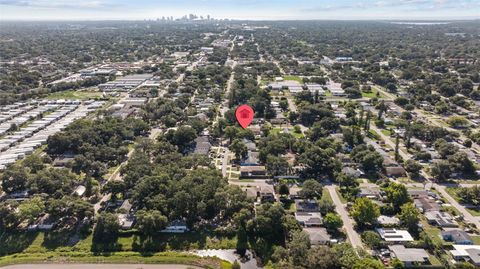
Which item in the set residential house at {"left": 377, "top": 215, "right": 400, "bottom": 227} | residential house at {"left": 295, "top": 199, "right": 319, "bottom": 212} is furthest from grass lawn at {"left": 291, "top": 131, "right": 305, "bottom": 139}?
residential house at {"left": 377, "top": 215, "right": 400, "bottom": 227}

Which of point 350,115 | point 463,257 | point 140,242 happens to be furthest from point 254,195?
point 350,115

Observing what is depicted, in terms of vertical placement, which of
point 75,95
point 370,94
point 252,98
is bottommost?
point 370,94

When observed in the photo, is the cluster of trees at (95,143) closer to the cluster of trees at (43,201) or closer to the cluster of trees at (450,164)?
the cluster of trees at (43,201)

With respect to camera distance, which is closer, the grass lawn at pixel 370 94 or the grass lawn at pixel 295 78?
the grass lawn at pixel 370 94

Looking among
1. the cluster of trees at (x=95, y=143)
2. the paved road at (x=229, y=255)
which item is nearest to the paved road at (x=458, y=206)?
the paved road at (x=229, y=255)

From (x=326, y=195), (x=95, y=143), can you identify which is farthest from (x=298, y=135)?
(x=95, y=143)

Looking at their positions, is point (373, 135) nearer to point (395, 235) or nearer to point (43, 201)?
point (395, 235)

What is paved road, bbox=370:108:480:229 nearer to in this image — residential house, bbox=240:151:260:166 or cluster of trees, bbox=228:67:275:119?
residential house, bbox=240:151:260:166
